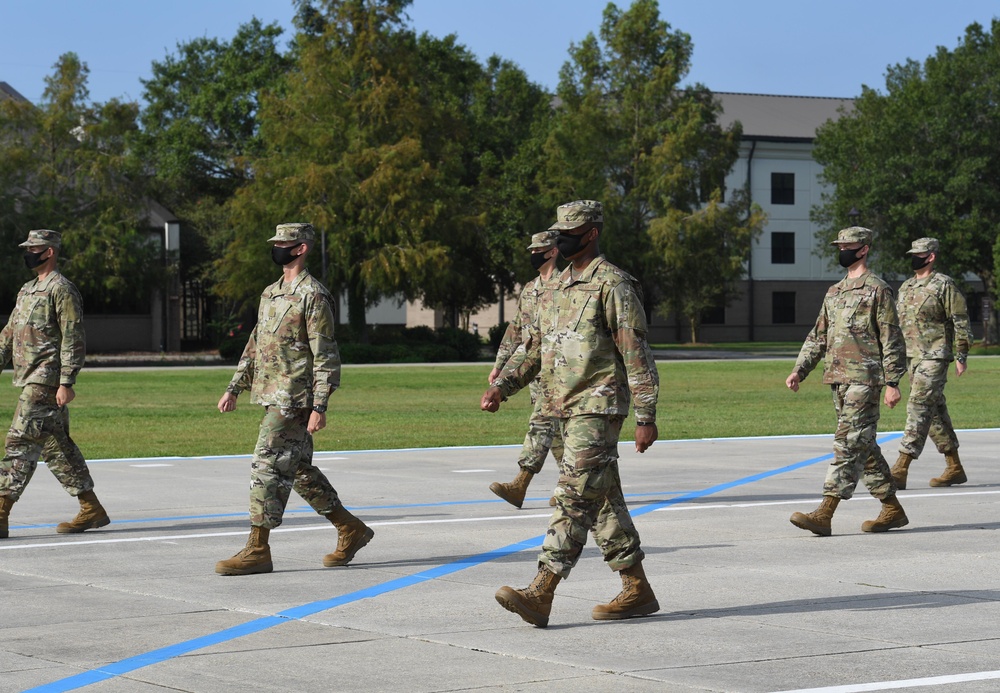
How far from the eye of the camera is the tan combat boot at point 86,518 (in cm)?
1042

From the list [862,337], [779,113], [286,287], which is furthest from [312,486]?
[779,113]

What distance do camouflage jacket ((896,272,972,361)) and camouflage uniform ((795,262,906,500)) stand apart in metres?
2.93

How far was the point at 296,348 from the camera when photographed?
8914mm

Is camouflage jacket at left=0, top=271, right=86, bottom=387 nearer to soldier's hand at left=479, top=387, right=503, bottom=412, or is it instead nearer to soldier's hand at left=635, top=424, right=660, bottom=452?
soldier's hand at left=479, top=387, right=503, bottom=412

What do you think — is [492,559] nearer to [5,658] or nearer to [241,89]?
[5,658]

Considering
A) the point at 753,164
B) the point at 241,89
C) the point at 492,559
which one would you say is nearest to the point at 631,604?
the point at 492,559

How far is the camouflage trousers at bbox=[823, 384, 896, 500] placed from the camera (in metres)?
10.3

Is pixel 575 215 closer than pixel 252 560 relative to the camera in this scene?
Yes

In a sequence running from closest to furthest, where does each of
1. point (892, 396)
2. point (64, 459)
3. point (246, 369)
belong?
point (246, 369), point (64, 459), point (892, 396)

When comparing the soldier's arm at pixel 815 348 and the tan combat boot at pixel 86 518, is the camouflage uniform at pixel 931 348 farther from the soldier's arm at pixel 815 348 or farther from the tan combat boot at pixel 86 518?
the tan combat boot at pixel 86 518

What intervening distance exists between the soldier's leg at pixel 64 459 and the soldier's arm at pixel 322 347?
242cm

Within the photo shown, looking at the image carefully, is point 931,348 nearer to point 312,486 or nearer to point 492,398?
point 492,398

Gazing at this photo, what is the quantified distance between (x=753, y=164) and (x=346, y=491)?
65883mm

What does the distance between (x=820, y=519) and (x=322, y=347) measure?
12.0ft
